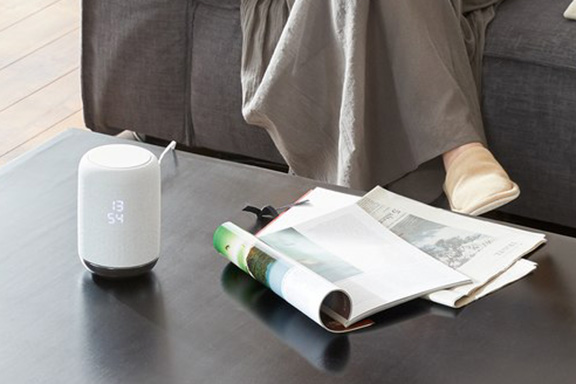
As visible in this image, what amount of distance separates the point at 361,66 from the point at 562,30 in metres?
0.37

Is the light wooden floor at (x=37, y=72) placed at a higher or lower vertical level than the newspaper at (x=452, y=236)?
lower

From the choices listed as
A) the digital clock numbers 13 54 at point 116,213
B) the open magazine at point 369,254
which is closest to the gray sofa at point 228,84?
the open magazine at point 369,254

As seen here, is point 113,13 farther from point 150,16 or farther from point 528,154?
point 528,154

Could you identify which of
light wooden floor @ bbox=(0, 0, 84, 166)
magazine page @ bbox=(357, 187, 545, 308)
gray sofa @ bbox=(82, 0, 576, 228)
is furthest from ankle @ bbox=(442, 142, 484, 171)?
light wooden floor @ bbox=(0, 0, 84, 166)

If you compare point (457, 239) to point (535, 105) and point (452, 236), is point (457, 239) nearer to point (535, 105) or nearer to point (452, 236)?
point (452, 236)

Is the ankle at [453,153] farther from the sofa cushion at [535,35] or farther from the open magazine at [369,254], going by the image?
the open magazine at [369,254]

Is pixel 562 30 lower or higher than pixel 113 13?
higher

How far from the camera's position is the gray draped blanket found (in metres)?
2.02

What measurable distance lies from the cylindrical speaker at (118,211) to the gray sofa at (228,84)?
0.97 m

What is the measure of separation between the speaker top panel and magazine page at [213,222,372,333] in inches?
5.2

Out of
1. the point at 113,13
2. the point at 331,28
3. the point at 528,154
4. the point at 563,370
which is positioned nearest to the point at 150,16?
the point at 113,13

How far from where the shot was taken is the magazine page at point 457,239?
130cm

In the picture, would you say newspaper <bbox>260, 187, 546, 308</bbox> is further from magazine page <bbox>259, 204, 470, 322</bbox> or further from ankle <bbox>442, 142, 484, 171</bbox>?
ankle <bbox>442, 142, 484, 171</bbox>

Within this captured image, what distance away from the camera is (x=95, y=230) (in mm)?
1267
